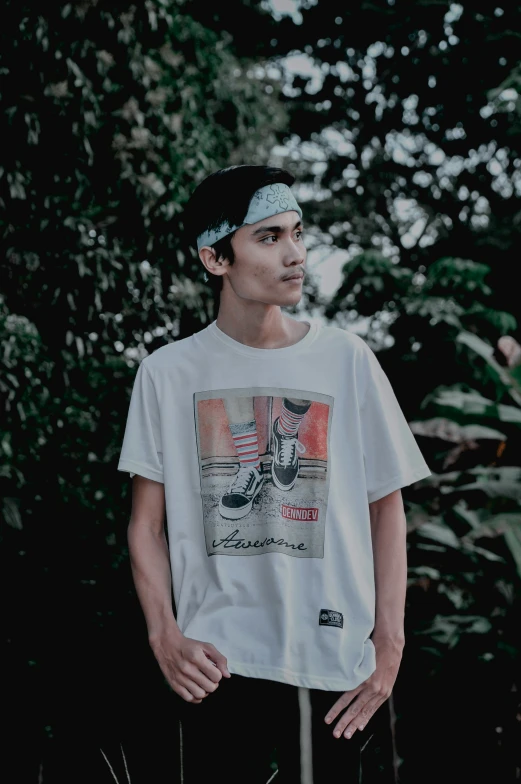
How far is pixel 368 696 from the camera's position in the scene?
1.74 metres

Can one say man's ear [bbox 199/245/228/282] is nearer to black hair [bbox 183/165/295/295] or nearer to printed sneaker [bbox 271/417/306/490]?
black hair [bbox 183/165/295/295]

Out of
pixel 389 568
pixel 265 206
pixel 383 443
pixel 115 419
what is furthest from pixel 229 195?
pixel 115 419

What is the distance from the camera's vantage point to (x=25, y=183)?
5.86 metres

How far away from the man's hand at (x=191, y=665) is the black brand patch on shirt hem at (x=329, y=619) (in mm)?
199

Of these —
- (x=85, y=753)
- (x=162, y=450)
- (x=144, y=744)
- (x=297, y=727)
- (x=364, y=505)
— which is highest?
(x=162, y=450)

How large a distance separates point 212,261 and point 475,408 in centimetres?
342

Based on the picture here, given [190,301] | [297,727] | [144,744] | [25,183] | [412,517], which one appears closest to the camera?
[297,727]

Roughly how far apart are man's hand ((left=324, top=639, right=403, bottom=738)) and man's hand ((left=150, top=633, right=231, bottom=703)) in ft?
0.74

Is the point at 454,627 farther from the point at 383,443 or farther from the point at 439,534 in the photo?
the point at 383,443

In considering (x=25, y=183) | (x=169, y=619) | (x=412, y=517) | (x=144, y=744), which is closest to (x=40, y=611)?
(x=412, y=517)

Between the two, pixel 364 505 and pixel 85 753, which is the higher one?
pixel 364 505

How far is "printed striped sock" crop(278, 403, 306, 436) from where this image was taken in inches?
72.3

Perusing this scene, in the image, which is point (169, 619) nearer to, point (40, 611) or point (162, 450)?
point (162, 450)

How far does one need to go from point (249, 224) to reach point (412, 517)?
3.56 metres
